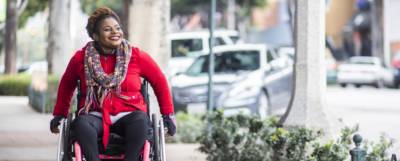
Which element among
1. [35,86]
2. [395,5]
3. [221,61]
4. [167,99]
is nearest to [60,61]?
[35,86]

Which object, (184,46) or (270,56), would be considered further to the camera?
(184,46)

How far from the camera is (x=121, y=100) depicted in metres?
6.89

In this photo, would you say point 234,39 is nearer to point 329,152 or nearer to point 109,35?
point 329,152

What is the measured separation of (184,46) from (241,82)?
7.56 meters

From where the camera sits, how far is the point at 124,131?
22.5ft

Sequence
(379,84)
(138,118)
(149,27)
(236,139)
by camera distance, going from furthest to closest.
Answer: (379,84) → (149,27) → (236,139) → (138,118)

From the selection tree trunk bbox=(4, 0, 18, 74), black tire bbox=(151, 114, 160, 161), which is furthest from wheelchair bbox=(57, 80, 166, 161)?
tree trunk bbox=(4, 0, 18, 74)

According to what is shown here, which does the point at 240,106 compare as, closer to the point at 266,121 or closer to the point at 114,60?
the point at 266,121

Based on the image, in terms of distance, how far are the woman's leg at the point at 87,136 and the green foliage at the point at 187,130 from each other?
8.94 metres

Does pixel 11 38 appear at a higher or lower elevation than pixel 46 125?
higher

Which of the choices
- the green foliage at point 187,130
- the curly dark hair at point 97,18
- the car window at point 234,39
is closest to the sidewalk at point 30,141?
the green foliage at point 187,130

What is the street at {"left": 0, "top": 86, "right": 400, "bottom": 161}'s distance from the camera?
1386 cm

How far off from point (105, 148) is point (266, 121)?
507 centimetres

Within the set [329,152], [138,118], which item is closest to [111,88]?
[138,118]
